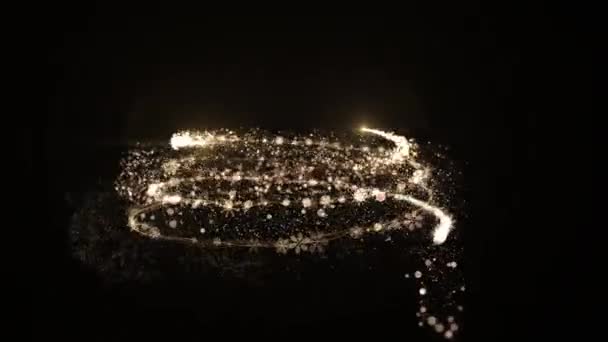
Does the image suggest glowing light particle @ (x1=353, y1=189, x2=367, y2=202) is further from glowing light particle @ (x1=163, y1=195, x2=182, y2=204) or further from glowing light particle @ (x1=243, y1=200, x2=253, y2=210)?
glowing light particle @ (x1=163, y1=195, x2=182, y2=204)

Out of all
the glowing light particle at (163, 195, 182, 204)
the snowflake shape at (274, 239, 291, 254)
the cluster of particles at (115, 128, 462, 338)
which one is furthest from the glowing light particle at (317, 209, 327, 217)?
the glowing light particle at (163, 195, 182, 204)

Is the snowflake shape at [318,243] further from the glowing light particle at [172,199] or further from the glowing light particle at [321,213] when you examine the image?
the glowing light particle at [172,199]

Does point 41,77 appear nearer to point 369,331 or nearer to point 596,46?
point 369,331

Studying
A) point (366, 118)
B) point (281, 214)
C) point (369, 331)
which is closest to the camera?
point (369, 331)

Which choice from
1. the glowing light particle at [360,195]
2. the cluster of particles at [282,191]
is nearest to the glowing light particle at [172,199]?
the cluster of particles at [282,191]

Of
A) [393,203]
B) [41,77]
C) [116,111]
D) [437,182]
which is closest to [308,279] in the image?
[393,203]

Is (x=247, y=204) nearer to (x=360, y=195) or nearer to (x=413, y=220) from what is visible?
(x=360, y=195)

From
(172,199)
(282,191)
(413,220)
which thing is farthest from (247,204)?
(413,220)

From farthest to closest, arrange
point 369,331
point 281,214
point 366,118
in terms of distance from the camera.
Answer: point 366,118 → point 281,214 → point 369,331

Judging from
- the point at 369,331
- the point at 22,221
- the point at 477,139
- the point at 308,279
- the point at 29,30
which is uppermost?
the point at 29,30
